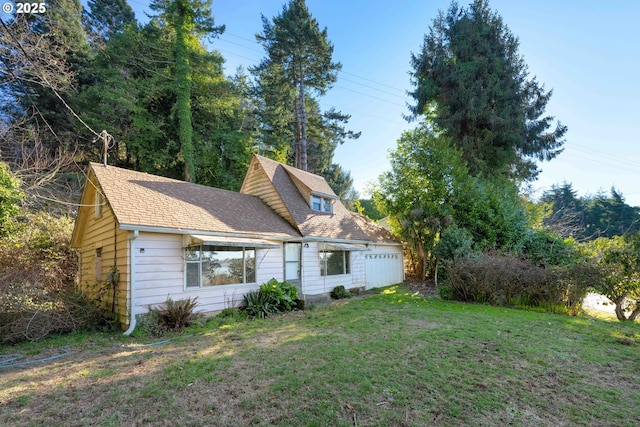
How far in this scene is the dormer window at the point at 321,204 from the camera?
48.3 ft

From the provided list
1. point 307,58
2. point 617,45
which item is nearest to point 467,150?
point 617,45

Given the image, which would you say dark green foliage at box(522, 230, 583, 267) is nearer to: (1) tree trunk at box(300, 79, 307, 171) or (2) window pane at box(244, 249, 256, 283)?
(2) window pane at box(244, 249, 256, 283)

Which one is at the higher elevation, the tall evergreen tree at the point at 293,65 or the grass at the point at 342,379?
the tall evergreen tree at the point at 293,65

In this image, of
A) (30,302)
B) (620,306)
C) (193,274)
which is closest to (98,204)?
(30,302)

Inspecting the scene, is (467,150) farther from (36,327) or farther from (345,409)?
(36,327)

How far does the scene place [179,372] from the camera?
462cm

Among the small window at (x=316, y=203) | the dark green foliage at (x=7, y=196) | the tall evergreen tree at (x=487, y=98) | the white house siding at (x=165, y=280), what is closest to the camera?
the white house siding at (x=165, y=280)

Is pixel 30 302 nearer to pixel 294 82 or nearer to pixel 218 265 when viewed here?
pixel 218 265

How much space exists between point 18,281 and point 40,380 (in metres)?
4.01

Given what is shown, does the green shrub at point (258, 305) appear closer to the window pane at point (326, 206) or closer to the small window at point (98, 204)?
the small window at point (98, 204)

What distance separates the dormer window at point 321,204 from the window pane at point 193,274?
23.1 feet

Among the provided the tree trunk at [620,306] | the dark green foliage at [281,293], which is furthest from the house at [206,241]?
the tree trunk at [620,306]

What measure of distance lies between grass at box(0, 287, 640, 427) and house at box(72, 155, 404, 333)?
5.31ft

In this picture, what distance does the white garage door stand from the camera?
1530cm
